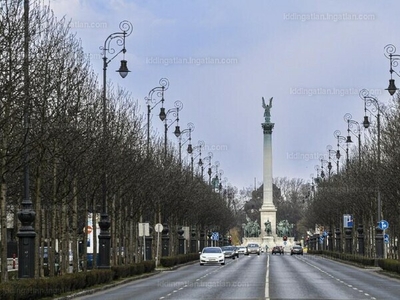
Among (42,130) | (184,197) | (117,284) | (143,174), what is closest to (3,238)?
(42,130)

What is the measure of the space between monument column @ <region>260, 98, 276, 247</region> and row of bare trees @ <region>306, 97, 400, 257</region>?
34.1 metres

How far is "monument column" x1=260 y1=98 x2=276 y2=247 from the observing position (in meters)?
158

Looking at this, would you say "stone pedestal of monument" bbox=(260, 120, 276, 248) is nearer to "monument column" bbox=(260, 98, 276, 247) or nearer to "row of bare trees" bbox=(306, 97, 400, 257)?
"monument column" bbox=(260, 98, 276, 247)

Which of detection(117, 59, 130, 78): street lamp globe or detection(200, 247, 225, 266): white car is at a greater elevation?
detection(117, 59, 130, 78): street lamp globe

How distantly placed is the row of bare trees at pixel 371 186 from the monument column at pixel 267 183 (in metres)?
34.1

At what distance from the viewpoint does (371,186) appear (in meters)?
71.7

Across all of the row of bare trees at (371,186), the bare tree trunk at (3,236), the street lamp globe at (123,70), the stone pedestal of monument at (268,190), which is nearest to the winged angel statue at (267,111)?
the stone pedestal of monument at (268,190)

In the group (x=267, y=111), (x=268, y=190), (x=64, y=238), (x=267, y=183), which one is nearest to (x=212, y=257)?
(x=64, y=238)

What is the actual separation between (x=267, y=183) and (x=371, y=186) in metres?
88.6

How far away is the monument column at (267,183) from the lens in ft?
518

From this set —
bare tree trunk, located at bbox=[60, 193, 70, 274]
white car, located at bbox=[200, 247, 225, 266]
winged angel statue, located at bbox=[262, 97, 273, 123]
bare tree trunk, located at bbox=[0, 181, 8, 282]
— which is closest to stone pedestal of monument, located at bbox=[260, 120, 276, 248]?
winged angel statue, located at bbox=[262, 97, 273, 123]

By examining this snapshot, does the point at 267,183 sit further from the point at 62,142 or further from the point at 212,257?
the point at 62,142

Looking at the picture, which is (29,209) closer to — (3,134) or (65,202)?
(3,134)

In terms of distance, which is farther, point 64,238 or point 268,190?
point 268,190
